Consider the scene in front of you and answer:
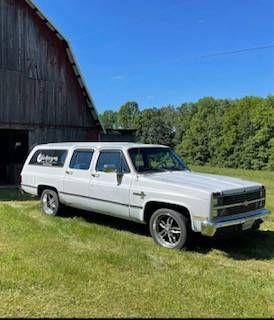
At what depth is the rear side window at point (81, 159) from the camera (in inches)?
403

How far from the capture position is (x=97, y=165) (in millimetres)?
9906

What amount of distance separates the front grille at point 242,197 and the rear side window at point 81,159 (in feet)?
11.1

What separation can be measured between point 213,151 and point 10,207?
54.5 meters

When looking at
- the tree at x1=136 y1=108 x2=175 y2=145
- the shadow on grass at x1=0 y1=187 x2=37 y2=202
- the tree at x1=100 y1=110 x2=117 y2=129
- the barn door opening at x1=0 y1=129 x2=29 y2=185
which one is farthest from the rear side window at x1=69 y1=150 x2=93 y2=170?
the tree at x1=100 y1=110 x2=117 y2=129

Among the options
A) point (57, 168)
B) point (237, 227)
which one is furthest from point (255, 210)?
point (57, 168)

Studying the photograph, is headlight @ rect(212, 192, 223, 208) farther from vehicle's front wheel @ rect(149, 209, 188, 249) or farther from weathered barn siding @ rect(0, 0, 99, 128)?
weathered barn siding @ rect(0, 0, 99, 128)

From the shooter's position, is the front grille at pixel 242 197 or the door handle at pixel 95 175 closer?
the front grille at pixel 242 197

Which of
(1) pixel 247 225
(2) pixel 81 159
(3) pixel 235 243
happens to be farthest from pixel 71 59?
(1) pixel 247 225

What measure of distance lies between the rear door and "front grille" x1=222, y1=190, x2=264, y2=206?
126 inches

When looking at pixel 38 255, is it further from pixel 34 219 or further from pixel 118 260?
pixel 34 219

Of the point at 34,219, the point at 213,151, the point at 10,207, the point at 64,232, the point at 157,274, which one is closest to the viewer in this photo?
the point at 157,274

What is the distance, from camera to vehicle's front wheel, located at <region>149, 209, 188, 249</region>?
799 cm

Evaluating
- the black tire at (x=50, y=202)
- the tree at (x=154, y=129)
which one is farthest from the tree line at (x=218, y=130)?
the black tire at (x=50, y=202)

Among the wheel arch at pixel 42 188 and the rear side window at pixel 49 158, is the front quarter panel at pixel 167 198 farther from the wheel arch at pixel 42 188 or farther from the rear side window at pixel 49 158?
the wheel arch at pixel 42 188
